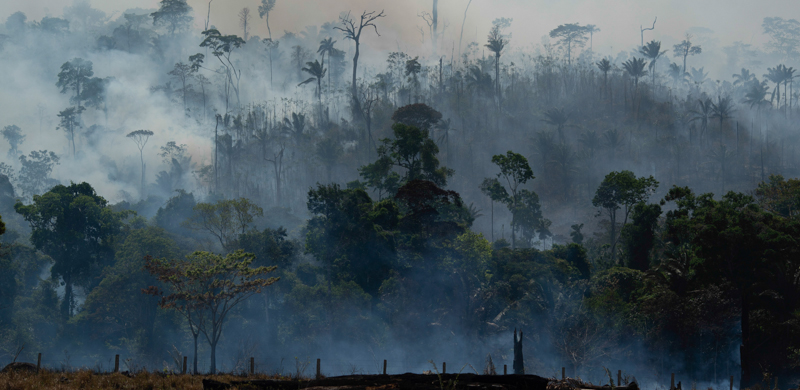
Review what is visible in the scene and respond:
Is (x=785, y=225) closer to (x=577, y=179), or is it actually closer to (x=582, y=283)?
(x=582, y=283)

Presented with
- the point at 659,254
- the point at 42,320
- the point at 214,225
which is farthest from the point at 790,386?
the point at 42,320

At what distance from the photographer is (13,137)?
12200 centimetres

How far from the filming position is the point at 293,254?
58.5 m

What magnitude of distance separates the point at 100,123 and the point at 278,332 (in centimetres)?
9796

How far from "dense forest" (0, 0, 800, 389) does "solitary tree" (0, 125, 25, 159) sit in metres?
0.60

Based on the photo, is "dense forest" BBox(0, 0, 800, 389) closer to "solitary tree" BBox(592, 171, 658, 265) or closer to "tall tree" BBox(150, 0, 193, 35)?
"solitary tree" BBox(592, 171, 658, 265)

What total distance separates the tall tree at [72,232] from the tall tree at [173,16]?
361 feet

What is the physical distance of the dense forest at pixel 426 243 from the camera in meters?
36.8

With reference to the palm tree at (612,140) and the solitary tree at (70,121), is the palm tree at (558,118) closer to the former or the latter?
the palm tree at (612,140)

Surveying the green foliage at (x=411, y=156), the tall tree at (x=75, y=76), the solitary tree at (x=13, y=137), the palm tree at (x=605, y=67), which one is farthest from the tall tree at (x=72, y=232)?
the palm tree at (x=605, y=67)

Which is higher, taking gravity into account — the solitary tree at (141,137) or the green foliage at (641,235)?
the solitary tree at (141,137)

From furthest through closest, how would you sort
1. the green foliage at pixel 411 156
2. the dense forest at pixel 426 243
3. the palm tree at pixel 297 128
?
the palm tree at pixel 297 128 → the green foliage at pixel 411 156 → the dense forest at pixel 426 243

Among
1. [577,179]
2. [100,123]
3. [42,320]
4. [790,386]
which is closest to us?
[790,386]

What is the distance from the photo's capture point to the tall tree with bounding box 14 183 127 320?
55.3 m
